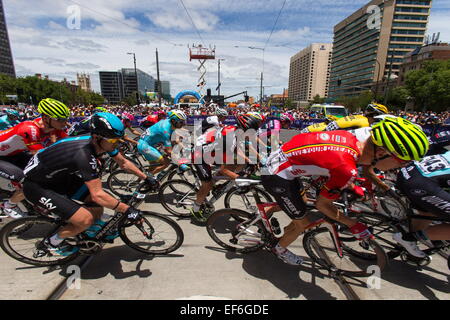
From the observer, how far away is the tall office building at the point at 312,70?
5320 inches

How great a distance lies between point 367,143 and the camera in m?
2.28

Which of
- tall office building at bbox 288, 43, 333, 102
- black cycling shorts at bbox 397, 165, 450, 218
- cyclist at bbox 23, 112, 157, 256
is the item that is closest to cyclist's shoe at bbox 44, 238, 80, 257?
cyclist at bbox 23, 112, 157, 256

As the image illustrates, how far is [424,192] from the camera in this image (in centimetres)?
250

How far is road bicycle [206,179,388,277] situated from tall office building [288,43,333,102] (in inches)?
6167

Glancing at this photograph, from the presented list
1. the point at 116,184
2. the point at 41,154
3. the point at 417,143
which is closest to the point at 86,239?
the point at 41,154

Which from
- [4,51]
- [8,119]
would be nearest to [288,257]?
[8,119]

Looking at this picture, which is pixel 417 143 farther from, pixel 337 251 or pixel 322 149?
pixel 337 251

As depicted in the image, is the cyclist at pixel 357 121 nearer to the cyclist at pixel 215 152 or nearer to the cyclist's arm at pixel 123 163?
the cyclist at pixel 215 152

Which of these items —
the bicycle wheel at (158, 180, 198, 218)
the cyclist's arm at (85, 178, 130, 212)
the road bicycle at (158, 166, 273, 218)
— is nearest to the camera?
the cyclist's arm at (85, 178, 130, 212)

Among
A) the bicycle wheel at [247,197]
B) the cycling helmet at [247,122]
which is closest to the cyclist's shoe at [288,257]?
the bicycle wheel at [247,197]

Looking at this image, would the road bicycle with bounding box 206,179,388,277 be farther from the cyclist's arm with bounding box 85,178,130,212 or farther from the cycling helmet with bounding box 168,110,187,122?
the cycling helmet with bounding box 168,110,187,122

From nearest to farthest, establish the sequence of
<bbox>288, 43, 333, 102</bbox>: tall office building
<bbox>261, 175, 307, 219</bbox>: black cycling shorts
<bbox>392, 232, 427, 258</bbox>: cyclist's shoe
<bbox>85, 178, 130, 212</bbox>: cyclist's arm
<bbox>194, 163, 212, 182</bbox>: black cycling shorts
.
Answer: <bbox>85, 178, 130, 212</bbox>: cyclist's arm < <bbox>261, 175, 307, 219</bbox>: black cycling shorts < <bbox>392, 232, 427, 258</bbox>: cyclist's shoe < <bbox>194, 163, 212, 182</bbox>: black cycling shorts < <bbox>288, 43, 333, 102</bbox>: tall office building

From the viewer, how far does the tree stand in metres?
39.6

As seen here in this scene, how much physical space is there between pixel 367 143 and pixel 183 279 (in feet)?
8.50
